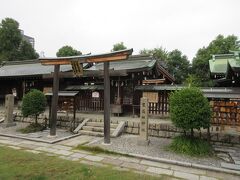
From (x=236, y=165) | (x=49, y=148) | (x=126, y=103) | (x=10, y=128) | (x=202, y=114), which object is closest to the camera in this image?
(x=236, y=165)

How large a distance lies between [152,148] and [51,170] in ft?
12.7

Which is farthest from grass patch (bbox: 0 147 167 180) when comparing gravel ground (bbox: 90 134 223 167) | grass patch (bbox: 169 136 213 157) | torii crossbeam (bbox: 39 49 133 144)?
torii crossbeam (bbox: 39 49 133 144)

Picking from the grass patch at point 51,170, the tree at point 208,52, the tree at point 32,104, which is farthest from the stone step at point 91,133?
the tree at point 208,52

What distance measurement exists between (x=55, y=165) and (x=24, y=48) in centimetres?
2922

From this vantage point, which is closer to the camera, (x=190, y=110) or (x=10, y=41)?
(x=190, y=110)

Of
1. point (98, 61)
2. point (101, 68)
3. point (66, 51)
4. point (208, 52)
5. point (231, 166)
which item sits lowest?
point (231, 166)

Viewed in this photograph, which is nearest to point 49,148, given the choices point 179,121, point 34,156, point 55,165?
point 34,156

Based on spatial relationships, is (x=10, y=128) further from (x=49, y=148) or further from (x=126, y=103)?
(x=126, y=103)

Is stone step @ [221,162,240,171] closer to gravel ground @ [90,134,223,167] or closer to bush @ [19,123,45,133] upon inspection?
gravel ground @ [90,134,223,167]

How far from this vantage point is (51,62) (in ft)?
31.3

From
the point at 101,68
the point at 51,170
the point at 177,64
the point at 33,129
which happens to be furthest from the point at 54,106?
the point at 177,64

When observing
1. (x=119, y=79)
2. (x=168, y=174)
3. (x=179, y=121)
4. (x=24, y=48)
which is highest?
(x=24, y=48)

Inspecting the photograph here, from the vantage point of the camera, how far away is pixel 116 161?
6.14m

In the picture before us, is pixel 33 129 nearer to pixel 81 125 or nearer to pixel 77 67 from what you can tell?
pixel 81 125
